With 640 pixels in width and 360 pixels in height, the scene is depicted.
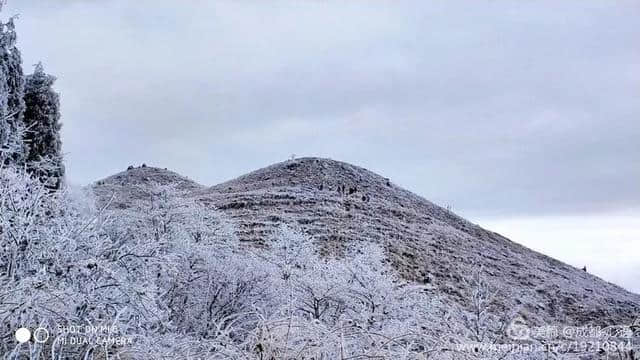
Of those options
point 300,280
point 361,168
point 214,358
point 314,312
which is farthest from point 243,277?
point 361,168

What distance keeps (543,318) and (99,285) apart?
24.4 meters

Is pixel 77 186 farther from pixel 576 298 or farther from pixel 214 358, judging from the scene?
pixel 576 298

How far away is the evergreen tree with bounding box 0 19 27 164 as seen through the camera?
1525 cm

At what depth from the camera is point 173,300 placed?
16.3m

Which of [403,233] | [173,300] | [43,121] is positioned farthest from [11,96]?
[403,233]

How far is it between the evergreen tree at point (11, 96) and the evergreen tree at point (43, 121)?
1.07 m

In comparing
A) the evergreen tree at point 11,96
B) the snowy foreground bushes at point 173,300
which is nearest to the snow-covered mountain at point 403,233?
the snowy foreground bushes at point 173,300

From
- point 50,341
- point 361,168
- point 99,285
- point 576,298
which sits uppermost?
point 361,168

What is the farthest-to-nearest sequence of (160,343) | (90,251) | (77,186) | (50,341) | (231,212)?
(231,212), (77,186), (90,251), (160,343), (50,341)

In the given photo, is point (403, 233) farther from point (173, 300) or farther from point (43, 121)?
point (43, 121)

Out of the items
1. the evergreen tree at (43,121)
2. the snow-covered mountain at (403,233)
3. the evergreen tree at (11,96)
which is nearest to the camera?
the evergreen tree at (11,96)

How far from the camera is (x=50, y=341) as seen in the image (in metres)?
7.93

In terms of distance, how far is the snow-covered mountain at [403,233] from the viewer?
31.1m

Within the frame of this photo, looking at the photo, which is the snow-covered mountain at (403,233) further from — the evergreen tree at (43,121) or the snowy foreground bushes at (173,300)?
the evergreen tree at (43,121)
